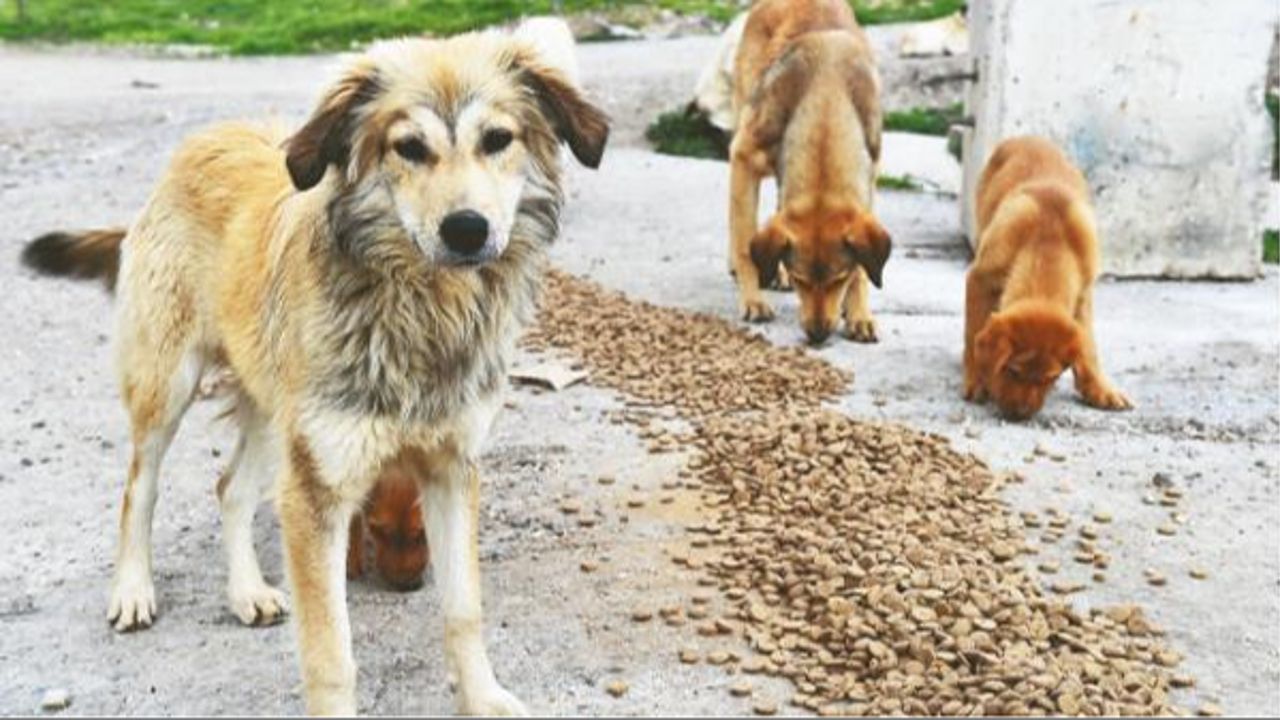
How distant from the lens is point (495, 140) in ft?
14.6

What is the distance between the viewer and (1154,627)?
18.0 feet

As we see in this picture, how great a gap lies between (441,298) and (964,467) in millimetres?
3214

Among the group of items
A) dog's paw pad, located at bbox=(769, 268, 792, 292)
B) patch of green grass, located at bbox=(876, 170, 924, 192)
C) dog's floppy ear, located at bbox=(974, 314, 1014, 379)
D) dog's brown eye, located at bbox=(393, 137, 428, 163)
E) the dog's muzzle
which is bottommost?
dog's paw pad, located at bbox=(769, 268, 792, 292)

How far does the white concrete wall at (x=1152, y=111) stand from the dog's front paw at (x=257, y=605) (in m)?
7.41

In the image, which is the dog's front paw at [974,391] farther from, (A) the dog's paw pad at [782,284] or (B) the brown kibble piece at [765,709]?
(B) the brown kibble piece at [765,709]

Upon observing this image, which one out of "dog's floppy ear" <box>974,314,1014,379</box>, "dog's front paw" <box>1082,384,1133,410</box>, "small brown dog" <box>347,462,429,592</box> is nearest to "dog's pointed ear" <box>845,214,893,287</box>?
"dog's floppy ear" <box>974,314,1014,379</box>

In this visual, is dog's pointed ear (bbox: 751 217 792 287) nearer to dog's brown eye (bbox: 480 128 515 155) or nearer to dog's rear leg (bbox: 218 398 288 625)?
dog's rear leg (bbox: 218 398 288 625)

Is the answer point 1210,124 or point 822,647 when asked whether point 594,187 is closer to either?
point 1210,124

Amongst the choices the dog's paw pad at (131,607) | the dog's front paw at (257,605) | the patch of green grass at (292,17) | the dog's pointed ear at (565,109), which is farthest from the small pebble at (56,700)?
the patch of green grass at (292,17)

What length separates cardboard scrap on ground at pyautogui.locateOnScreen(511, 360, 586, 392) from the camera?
336 inches

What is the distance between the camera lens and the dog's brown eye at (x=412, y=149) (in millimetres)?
4363

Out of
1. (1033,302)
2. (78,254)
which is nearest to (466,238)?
(78,254)

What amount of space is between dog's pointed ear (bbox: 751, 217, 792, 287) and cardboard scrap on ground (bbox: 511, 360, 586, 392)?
4.74 ft

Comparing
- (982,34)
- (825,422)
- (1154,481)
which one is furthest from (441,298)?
(982,34)
